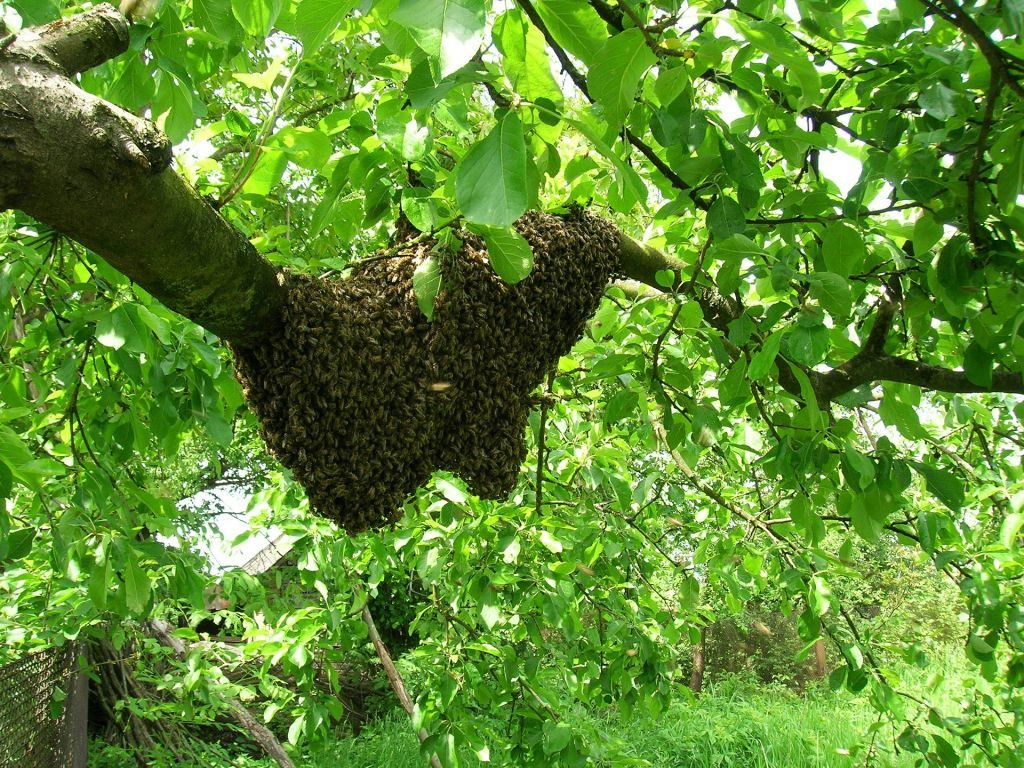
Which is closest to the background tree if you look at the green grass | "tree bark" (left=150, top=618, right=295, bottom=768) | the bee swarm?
the bee swarm

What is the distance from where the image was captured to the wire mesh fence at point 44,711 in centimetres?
338

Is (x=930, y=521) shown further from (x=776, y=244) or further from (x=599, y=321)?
(x=599, y=321)

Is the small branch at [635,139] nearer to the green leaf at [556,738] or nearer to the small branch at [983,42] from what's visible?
the small branch at [983,42]

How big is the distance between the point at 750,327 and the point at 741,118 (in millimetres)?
462

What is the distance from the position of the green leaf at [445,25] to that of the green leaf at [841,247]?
40.1 inches

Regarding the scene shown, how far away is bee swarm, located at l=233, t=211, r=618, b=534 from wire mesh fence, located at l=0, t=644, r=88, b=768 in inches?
105

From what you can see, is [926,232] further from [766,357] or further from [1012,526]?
[1012,526]

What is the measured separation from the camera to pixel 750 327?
1.72 m

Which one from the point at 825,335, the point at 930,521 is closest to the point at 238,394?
the point at 825,335

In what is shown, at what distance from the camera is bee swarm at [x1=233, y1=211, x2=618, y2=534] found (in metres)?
1.51

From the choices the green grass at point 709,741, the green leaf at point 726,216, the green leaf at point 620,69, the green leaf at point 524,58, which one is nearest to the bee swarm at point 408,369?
the green leaf at point 726,216

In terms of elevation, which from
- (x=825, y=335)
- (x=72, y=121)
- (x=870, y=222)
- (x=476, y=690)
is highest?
(x=72, y=121)

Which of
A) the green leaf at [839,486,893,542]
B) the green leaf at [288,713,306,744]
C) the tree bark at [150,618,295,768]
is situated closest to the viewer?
the green leaf at [839,486,893,542]

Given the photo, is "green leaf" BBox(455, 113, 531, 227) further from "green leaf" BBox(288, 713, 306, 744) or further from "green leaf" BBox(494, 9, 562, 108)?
"green leaf" BBox(288, 713, 306, 744)
